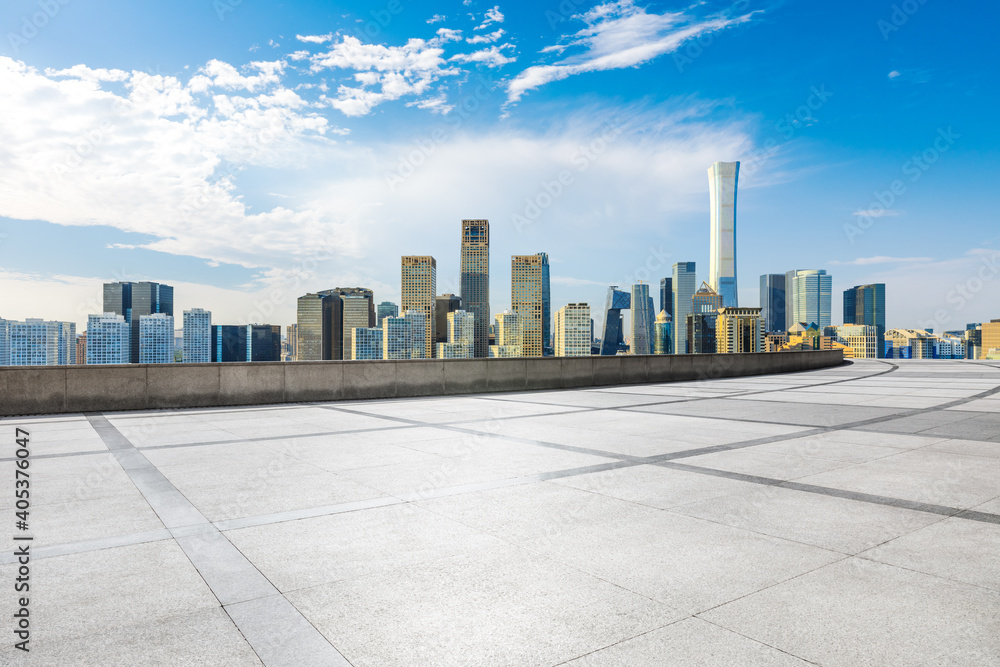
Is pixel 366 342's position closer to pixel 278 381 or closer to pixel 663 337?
pixel 278 381

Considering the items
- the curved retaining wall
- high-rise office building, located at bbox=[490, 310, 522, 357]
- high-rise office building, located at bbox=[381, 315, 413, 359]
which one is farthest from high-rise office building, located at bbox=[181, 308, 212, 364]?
high-rise office building, located at bbox=[490, 310, 522, 357]

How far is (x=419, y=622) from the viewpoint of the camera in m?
2.85

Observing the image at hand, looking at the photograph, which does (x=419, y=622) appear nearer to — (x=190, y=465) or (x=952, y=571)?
(x=952, y=571)

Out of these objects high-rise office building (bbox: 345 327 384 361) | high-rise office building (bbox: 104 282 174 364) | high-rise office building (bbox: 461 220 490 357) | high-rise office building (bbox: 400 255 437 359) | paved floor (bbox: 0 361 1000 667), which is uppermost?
high-rise office building (bbox: 461 220 490 357)

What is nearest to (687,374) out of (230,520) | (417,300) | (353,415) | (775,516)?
(353,415)

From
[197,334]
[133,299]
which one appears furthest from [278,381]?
[133,299]

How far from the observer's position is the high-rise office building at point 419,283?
44969mm

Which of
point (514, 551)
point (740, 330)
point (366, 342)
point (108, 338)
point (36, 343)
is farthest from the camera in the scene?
point (740, 330)

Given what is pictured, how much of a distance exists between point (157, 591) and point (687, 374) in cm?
2067

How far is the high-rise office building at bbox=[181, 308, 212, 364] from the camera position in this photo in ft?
59.0

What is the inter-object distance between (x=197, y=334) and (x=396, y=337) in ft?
38.8

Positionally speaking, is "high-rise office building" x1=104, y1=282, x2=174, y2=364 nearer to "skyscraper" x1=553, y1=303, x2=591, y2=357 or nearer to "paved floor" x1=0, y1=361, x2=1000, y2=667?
"paved floor" x1=0, y1=361, x2=1000, y2=667

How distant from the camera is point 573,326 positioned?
171ft

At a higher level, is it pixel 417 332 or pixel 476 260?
pixel 476 260
